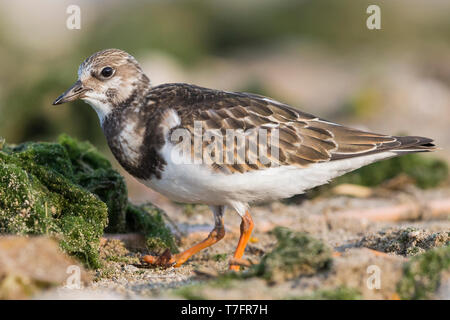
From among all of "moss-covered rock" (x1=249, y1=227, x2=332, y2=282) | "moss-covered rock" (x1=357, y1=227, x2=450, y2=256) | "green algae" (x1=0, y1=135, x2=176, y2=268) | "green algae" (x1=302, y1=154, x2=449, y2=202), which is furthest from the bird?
"green algae" (x1=302, y1=154, x2=449, y2=202)

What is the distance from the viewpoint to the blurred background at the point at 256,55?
10.3 metres

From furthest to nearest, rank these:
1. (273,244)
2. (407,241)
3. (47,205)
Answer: (273,244)
(407,241)
(47,205)

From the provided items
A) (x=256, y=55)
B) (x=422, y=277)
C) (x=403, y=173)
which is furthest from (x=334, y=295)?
(x=256, y=55)

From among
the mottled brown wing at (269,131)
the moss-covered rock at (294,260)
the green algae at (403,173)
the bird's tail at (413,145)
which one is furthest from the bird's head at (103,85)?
the green algae at (403,173)

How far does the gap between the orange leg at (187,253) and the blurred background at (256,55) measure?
11.2ft

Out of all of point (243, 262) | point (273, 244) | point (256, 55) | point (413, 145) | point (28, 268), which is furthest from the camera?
point (256, 55)

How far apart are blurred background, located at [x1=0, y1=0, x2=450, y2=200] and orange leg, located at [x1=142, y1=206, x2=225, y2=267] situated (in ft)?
11.2

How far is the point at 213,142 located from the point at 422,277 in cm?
192

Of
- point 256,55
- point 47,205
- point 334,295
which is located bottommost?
point 334,295

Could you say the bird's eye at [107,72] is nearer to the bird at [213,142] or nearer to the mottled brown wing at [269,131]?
the bird at [213,142]

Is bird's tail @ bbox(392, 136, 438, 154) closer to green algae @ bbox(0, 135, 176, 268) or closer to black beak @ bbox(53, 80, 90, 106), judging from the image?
green algae @ bbox(0, 135, 176, 268)

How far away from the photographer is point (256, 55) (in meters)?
18.9

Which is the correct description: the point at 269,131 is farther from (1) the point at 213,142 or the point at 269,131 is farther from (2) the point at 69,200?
(2) the point at 69,200

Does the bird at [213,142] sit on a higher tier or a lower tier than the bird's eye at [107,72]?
lower
